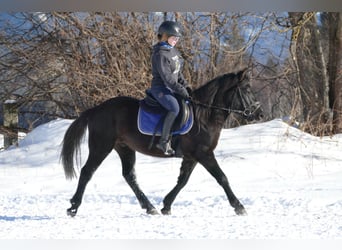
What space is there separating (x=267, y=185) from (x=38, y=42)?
15.3ft

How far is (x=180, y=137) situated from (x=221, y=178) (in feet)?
1.69

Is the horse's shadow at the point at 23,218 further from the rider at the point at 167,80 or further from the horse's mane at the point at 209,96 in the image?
the horse's mane at the point at 209,96

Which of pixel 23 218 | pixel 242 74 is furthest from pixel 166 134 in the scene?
pixel 23 218

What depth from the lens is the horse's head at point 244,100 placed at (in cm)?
541

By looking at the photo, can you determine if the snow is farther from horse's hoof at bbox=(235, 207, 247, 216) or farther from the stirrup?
the stirrup

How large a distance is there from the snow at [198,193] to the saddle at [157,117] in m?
0.78

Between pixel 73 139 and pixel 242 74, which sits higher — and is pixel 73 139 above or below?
below

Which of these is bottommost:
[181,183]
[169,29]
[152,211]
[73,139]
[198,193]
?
[198,193]

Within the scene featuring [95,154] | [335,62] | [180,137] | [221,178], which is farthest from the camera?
[335,62]

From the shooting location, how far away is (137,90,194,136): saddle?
5.43 meters

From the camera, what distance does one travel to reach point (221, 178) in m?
5.36

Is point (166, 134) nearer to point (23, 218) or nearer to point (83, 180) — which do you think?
point (83, 180)

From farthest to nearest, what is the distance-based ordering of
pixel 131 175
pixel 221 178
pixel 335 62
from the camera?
pixel 335 62
pixel 131 175
pixel 221 178

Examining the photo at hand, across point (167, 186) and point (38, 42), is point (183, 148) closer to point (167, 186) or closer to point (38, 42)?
point (167, 186)
